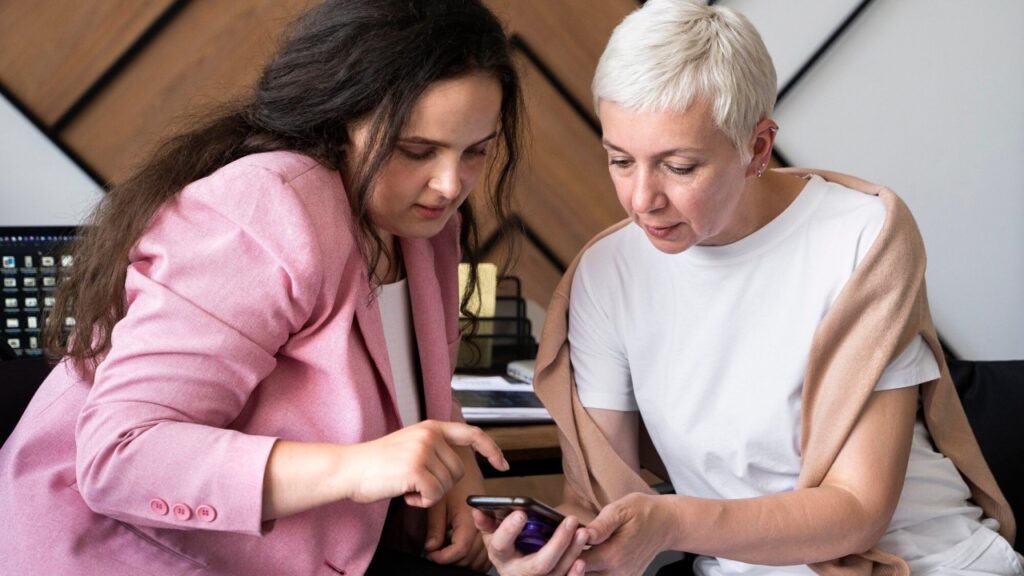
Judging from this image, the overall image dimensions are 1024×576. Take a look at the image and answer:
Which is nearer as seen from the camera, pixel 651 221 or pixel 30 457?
pixel 30 457

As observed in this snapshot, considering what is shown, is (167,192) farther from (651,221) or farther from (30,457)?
(651,221)

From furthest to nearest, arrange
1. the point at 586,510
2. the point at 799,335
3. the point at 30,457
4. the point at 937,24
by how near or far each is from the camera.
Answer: the point at 937,24, the point at 586,510, the point at 799,335, the point at 30,457

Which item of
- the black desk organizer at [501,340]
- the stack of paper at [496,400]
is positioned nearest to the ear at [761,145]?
the stack of paper at [496,400]

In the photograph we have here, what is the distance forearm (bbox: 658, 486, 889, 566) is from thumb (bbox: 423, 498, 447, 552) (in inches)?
14.1

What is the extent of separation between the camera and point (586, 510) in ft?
5.53

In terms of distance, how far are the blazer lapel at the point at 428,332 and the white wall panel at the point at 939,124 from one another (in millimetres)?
1541

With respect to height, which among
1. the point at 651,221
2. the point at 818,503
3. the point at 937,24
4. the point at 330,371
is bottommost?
the point at 937,24

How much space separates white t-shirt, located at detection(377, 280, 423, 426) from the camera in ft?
5.16

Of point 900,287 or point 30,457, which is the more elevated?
point 30,457

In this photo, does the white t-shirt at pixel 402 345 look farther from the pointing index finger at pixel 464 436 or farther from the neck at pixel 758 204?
the neck at pixel 758 204

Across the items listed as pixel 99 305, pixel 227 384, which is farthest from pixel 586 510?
pixel 99 305

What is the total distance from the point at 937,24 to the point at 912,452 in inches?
63.2

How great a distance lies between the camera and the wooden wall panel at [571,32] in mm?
2670

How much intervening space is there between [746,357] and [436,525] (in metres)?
0.51
